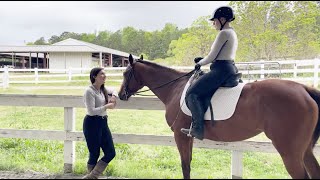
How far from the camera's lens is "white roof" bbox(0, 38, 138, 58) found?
24.9ft

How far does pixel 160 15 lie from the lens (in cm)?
516

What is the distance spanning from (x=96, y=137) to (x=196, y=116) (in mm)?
1350

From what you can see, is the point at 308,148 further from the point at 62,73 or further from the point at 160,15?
the point at 62,73

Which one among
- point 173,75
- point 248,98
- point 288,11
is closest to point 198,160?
point 173,75

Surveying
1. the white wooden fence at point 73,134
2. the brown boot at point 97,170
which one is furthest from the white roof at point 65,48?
the brown boot at point 97,170

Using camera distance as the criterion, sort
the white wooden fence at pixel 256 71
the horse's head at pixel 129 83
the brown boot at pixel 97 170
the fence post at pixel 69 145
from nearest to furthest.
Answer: the brown boot at pixel 97 170
the horse's head at pixel 129 83
the fence post at pixel 69 145
the white wooden fence at pixel 256 71

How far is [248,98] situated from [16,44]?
6615 millimetres

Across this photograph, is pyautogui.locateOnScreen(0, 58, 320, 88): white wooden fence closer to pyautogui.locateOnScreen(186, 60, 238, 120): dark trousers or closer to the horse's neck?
the horse's neck

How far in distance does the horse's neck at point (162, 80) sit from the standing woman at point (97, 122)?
577mm

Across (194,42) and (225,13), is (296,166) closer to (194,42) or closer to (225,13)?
(225,13)

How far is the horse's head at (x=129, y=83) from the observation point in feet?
14.1

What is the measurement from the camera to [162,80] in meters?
4.26

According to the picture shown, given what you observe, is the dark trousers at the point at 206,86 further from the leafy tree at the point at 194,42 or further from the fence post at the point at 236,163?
the leafy tree at the point at 194,42

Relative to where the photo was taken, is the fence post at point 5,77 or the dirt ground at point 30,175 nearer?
the dirt ground at point 30,175
